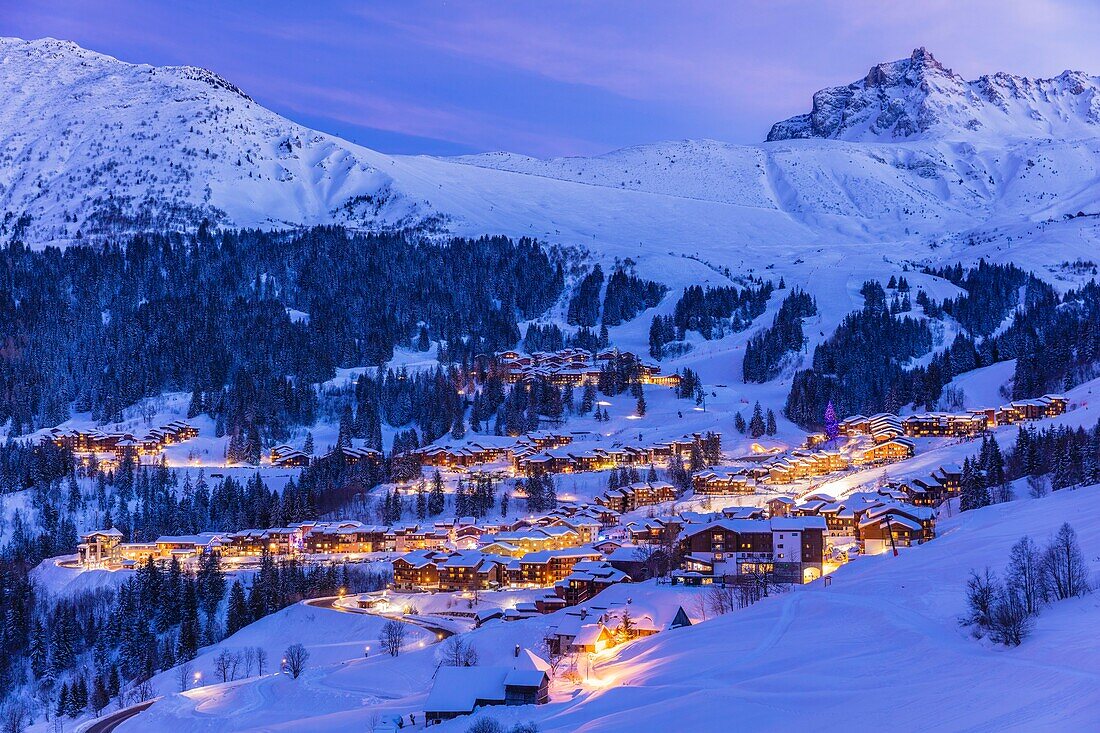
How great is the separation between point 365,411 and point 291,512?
97.6 ft

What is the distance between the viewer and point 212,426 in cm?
13088

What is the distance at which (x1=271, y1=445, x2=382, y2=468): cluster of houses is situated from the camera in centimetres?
11225

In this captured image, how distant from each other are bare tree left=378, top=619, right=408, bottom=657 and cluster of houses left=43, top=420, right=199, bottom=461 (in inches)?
2433

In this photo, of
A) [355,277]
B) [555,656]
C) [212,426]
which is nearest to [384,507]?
[212,426]

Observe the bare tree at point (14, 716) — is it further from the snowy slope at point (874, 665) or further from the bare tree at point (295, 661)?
the snowy slope at point (874, 665)

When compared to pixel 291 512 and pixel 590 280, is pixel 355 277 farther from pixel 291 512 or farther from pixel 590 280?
pixel 291 512

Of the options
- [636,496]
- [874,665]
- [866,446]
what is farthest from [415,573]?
[866,446]

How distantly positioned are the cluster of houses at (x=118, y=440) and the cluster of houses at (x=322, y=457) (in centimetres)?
1263

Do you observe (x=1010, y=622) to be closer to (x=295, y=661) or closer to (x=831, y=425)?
(x=295, y=661)

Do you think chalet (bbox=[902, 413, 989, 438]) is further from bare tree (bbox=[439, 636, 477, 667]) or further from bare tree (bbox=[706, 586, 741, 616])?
bare tree (bbox=[439, 636, 477, 667])

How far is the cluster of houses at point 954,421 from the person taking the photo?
102312 millimetres

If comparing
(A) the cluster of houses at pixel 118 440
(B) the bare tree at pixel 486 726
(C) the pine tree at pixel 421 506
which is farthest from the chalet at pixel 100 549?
(B) the bare tree at pixel 486 726

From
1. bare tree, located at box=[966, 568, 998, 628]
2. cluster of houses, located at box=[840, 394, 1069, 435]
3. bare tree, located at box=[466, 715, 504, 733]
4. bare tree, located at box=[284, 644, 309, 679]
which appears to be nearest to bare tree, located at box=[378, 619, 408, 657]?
bare tree, located at box=[284, 644, 309, 679]

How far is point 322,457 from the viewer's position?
11550 cm
